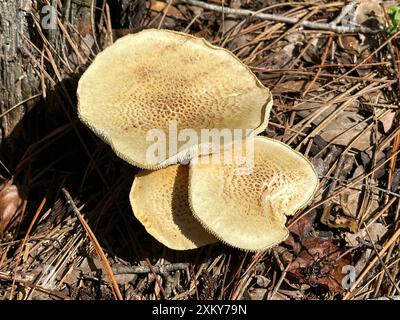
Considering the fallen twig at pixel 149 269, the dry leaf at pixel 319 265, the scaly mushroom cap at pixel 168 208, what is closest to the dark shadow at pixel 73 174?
the fallen twig at pixel 149 269

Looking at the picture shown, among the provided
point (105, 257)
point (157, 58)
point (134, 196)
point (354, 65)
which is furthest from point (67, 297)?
point (354, 65)

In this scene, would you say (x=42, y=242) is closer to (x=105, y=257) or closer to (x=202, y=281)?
(x=105, y=257)

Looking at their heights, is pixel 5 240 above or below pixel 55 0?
below

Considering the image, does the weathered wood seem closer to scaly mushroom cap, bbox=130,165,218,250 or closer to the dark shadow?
the dark shadow

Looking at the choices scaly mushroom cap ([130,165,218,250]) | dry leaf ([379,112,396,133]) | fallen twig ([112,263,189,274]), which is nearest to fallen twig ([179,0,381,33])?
dry leaf ([379,112,396,133])

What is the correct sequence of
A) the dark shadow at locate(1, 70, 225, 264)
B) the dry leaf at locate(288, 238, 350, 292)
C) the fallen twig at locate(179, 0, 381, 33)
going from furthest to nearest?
the fallen twig at locate(179, 0, 381, 33) < the dark shadow at locate(1, 70, 225, 264) < the dry leaf at locate(288, 238, 350, 292)

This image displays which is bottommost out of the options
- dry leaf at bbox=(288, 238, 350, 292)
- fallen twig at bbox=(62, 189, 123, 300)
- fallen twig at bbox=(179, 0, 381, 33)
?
dry leaf at bbox=(288, 238, 350, 292)
